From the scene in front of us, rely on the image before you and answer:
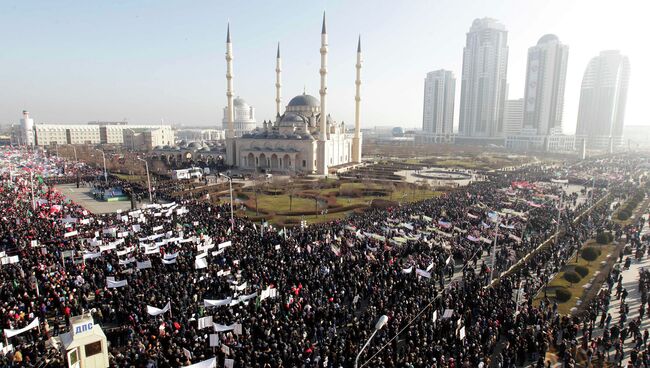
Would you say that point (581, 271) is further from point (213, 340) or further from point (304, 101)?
point (304, 101)

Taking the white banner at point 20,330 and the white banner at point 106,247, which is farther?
the white banner at point 106,247

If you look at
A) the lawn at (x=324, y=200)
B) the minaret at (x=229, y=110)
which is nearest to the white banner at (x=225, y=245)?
the lawn at (x=324, y=200)

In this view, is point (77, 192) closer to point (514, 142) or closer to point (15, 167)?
point (15, 167)

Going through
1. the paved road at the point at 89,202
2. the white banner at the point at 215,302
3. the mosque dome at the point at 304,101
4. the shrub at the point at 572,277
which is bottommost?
the paved road at the point at 89,202

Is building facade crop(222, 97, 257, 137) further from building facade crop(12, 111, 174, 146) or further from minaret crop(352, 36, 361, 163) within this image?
minaret crop(352, 36, 361, 163)

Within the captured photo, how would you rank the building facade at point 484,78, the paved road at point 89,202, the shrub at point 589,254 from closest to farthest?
the shrub at point 589,254 → the paved road at point 89,202 → the building facade at point 484,78

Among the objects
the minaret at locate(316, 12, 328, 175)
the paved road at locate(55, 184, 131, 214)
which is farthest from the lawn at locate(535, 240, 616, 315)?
the minaret at locate(316, 12, 328, 175)

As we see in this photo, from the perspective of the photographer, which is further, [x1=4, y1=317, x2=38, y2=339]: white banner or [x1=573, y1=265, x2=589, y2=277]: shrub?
Result: [x1=573, y1=265, x2=589, y2=277]: shrub

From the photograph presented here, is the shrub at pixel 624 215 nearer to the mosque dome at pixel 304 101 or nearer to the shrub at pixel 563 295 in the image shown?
the shrub at pixel 563 295
